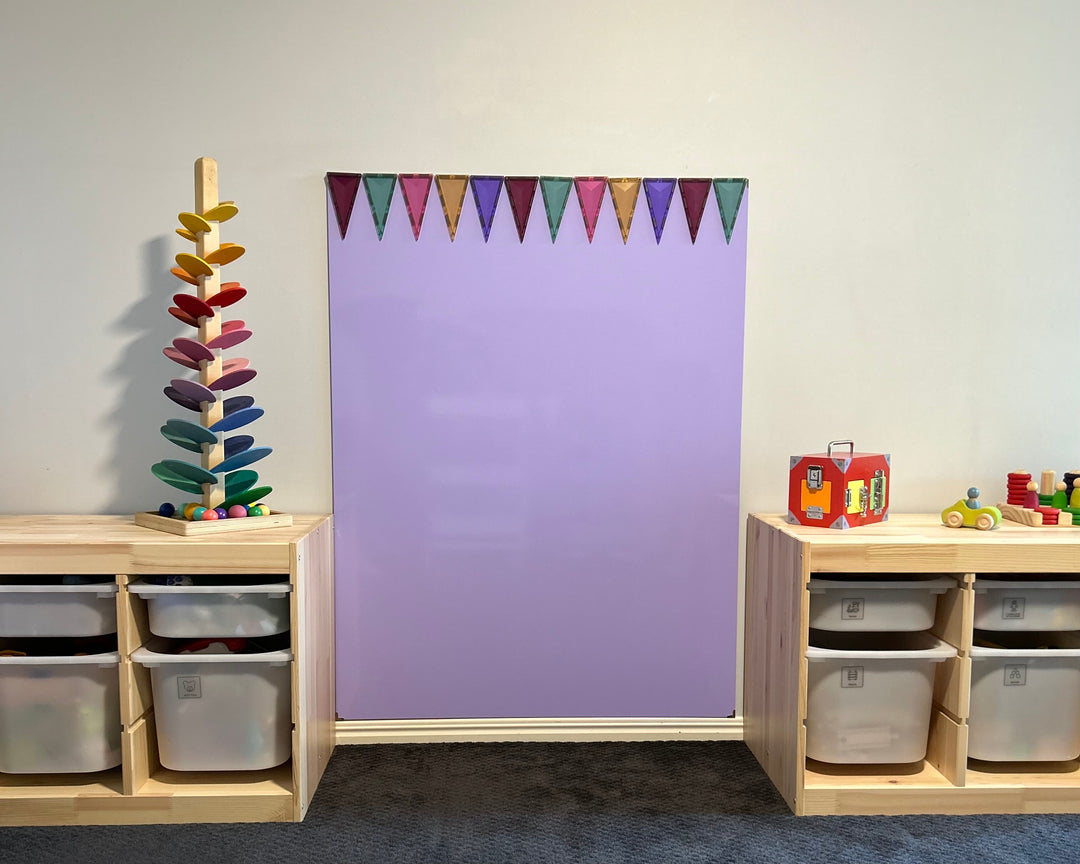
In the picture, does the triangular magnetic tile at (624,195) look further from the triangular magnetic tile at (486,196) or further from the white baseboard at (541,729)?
the white baseboard at (541,729)

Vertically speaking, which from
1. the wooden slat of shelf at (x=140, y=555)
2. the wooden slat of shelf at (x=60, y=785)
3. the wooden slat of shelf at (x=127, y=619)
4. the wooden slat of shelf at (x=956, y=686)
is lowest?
the wooden slat of shelf at (x=60, y=785)

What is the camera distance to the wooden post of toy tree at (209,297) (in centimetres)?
188

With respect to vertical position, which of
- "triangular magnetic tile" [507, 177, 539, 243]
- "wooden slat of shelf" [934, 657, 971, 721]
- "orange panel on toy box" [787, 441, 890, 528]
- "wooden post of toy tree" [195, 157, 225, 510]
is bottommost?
"wooden slat of shelf" [934, 657, 971, 721]

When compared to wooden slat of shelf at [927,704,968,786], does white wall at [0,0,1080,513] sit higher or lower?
higher

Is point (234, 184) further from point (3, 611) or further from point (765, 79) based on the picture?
point (765, 79)

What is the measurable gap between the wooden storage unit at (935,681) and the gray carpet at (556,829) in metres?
0.04

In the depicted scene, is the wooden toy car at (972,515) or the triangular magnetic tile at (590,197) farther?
the triangular magnetic tile at (590,197)

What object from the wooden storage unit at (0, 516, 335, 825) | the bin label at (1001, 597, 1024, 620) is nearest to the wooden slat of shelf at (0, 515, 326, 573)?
the wooden storage unit at (0, 516, 335, 825)

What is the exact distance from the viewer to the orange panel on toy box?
1.90 meters

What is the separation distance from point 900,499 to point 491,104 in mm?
1550

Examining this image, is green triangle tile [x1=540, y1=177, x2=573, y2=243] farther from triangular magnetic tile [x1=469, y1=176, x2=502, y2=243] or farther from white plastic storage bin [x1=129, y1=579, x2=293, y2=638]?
white plastic storage bin [x1=129, y1=579, x2=293, y2=638]

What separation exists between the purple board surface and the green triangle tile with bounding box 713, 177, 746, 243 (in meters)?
0.02

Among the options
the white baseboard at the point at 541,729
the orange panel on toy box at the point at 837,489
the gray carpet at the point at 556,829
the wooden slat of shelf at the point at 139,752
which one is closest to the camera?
the gray carpet at the point at 556,829

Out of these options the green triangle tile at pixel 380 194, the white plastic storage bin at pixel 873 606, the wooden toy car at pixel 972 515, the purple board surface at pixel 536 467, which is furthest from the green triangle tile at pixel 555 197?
the wooden toy car at pixel 972 515
